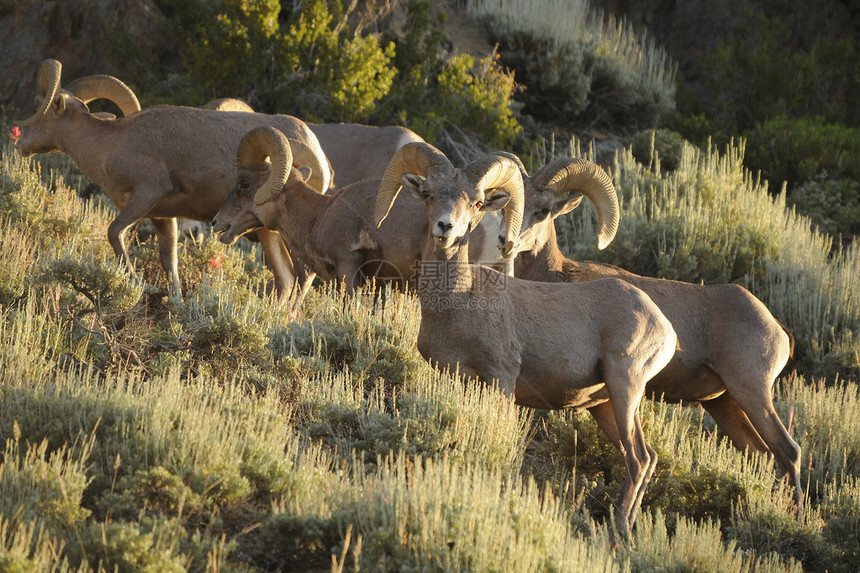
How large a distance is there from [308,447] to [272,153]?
3685 millimetres

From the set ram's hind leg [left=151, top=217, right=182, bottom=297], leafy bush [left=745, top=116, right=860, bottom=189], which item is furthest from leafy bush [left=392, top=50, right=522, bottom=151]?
ram's hind leg [left=151, top=217, right=182, bottom=297]

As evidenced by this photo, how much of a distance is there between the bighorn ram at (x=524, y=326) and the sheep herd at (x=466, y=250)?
1 centimetres

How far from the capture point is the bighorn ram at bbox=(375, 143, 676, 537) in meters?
6.97

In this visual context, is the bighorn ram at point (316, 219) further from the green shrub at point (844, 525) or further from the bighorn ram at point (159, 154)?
the green shrub at point (844, 525)

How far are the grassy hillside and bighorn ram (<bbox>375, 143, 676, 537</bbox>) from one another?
25 centimetres

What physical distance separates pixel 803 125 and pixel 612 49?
402 centimetres

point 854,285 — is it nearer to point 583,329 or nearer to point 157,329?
point 583,329

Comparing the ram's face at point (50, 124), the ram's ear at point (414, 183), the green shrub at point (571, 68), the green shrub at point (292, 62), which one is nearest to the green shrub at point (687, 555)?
the ram's ear at point (414, 183)

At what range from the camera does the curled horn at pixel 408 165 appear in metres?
7.25

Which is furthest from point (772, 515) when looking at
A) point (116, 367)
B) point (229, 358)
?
point (116, 367)

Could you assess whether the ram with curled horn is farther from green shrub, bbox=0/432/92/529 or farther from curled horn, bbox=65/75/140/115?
green shrub, bbox=0/432/92/529

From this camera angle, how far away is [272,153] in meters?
9.59

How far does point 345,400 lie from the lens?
7164 millimetres

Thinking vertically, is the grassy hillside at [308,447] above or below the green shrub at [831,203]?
below
